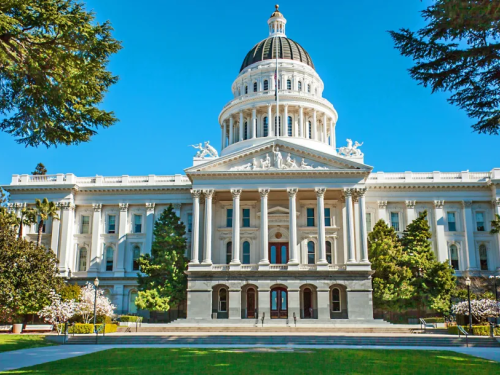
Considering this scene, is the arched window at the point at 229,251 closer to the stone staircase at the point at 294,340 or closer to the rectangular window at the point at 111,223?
the rectangular window at the point at 111,223

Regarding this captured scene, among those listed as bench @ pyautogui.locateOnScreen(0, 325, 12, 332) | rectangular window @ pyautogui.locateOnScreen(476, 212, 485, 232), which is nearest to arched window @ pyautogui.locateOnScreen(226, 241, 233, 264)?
bench @ pyautogui.locateOnScreen(0, 325, 12, 332)

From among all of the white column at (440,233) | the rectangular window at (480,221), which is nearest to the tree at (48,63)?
the white column at (440,233)

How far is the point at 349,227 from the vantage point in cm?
5078

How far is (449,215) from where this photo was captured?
193 feet

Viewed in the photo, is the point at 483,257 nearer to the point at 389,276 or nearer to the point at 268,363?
the point at 389,276

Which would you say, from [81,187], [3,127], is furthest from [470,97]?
[81,187]

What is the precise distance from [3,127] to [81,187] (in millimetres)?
43853

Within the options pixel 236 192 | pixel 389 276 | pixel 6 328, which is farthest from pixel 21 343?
pixel 389 276

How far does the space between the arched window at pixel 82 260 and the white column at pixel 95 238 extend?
1123mm

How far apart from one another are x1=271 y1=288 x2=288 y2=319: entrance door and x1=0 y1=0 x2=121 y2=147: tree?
3559 centimetres

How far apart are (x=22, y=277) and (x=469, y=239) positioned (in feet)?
149

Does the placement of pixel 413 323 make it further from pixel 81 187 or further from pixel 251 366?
pixel 81 187

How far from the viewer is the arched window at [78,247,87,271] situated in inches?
2367

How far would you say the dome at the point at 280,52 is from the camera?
2899 inches
